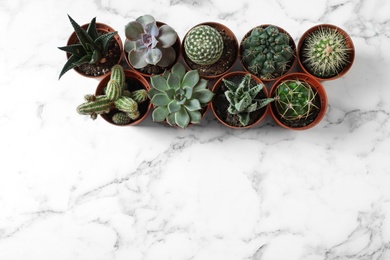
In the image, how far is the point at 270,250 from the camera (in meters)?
1.51

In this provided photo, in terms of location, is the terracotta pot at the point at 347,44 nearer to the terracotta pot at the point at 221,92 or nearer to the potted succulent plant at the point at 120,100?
the terracotta pot at the point at 221,92

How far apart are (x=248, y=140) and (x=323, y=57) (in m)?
0.41

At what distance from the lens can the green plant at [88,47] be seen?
1280 millimetres

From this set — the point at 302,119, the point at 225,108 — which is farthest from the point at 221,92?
the point at 302,119

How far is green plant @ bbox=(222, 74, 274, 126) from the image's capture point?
1275mm

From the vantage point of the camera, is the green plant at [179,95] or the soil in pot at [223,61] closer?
the green plant at [179,95]

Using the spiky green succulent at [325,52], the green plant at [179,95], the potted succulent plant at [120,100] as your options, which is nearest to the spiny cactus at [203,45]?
the green plant at [179,95]

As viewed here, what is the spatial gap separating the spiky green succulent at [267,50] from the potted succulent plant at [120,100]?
0.37 meters

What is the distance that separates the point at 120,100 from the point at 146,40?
206mm

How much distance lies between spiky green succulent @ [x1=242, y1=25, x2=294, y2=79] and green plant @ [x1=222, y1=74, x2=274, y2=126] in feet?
0.21

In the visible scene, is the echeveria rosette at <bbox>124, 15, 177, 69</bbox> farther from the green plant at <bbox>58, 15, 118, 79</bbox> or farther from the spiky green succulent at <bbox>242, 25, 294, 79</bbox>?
the spiky green succulent at <bbox>242, 25, 294, 79</bbox>

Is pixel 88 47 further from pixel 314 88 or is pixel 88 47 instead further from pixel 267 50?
pixel 314 88

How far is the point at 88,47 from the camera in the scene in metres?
1.30

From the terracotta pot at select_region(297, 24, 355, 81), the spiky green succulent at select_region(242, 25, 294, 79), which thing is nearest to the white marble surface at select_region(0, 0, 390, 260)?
the terracotta pot at select_region(297, 24, 355, 81)
